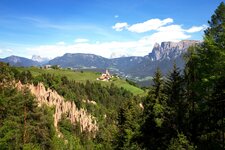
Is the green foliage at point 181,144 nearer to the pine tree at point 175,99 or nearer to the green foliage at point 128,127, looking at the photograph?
the pine tree at point 175,99

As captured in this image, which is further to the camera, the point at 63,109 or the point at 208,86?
the point at 63,109

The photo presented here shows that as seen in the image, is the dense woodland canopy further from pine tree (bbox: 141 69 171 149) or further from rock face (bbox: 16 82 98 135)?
rock face (bbox: 16 82 98 135)

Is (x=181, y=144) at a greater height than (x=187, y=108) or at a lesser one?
lesser

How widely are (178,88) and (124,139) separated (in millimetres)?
16739

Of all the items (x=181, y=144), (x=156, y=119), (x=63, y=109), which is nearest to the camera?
(x=181, y=144)

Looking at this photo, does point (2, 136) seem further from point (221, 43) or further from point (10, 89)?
point (221, 43)

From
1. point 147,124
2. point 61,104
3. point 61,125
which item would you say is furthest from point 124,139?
point 61,104

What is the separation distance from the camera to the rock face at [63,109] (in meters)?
144

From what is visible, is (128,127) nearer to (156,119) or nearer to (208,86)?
(156,119)

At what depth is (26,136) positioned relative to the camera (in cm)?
4966

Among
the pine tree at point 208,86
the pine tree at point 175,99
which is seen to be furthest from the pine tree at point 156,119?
the pine tree at point 208,86

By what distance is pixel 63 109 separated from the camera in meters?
161

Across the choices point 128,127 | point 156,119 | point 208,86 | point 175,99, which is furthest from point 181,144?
point 128,127

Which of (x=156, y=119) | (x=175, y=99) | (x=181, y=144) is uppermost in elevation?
(x=175, y=99)
